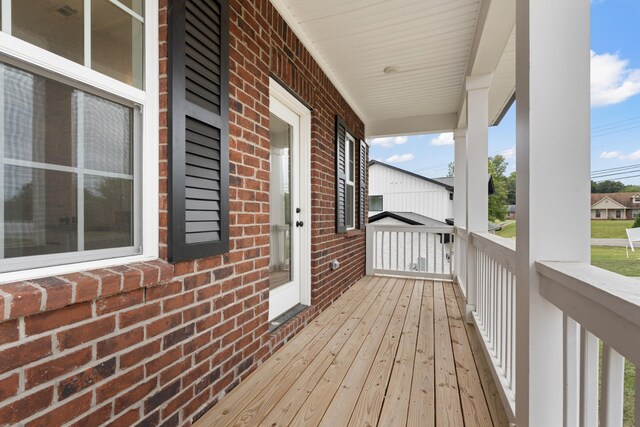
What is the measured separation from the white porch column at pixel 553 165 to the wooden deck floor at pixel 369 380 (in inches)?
27.0

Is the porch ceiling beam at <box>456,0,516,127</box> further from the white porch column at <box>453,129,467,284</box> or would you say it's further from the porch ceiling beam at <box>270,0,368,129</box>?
the white porch column at <box>453,129,467,284</box>

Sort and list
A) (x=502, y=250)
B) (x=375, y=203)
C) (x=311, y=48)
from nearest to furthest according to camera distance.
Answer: (x=502, y=250), (x=311, y=48), (x=375, y=203)

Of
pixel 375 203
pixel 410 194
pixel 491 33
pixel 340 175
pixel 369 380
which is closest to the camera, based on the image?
pixel 369 380

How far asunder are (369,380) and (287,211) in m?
1.54

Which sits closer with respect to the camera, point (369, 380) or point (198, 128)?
point (198, 128)

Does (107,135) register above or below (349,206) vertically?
above

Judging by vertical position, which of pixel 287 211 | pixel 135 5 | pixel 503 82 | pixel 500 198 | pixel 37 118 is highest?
pixel 503 82

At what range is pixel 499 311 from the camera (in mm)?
2037

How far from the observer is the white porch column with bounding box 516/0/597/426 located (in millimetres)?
1093

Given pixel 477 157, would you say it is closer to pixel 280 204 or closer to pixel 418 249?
pixel 280 204

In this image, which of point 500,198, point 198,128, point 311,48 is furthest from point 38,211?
point 500,198

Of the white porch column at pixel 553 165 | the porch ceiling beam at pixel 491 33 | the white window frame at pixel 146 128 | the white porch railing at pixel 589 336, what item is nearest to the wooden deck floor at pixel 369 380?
the white porch railing at pixel 589 336

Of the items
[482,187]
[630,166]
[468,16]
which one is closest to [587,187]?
[630,166]

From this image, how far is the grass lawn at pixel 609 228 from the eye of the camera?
761 millimetres
